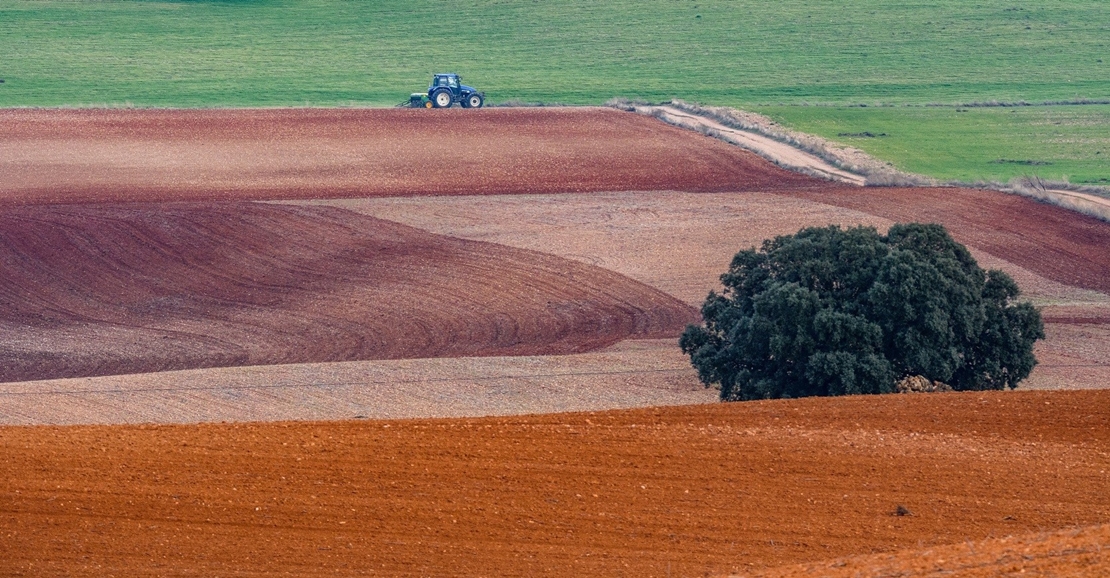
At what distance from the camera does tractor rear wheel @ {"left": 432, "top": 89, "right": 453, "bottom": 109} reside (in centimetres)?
6906

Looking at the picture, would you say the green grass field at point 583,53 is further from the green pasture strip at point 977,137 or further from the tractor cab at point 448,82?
the tractor cab at point 448,82

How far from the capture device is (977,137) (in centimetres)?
6700

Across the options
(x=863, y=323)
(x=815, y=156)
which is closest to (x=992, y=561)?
(x=863, y=323)

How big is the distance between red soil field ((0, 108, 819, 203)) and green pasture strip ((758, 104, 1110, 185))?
8.65 meters

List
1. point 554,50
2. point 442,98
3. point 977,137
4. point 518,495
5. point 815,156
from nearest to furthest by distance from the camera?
point 518,495, point 815,156, point 977,137, point 442,98, point 554,50

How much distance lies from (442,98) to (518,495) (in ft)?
177

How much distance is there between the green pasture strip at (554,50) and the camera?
77688 mm

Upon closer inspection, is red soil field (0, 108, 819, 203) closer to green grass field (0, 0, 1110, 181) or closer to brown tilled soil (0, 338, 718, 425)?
green grass field (0, 0, 1110, 181)

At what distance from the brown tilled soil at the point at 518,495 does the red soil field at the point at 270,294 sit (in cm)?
1472

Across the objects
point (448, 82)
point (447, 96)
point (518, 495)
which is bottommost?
point (518, 495)

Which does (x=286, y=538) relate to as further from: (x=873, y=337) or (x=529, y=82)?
(x=529, y=82)

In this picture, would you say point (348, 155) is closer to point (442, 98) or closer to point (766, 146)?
point (442, 98)

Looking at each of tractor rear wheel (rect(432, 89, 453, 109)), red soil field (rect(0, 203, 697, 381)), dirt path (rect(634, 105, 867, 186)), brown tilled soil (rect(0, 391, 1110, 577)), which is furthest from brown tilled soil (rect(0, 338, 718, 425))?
tractor rear wheel (rect(432, 89, 453, 109))

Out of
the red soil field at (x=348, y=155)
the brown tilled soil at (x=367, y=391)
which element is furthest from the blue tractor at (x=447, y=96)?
the brown tilled soil at (x=367, y=391)
